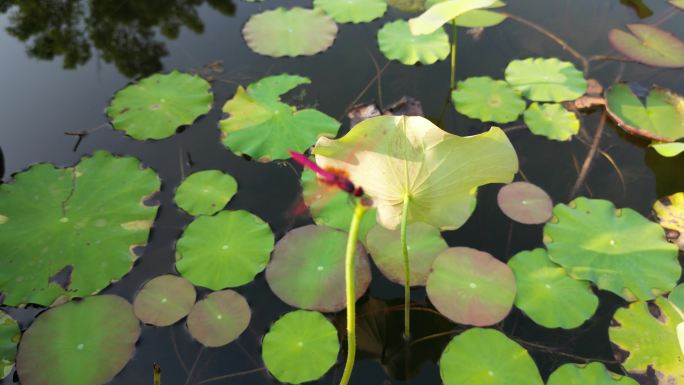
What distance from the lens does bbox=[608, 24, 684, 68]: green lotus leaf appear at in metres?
3.57

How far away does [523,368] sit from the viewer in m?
2.09

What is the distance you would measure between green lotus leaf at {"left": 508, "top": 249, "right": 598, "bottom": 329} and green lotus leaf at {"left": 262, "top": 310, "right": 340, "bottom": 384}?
88cm

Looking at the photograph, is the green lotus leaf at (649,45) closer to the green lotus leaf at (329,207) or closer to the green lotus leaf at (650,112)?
the green lotus leaf at (650,112)

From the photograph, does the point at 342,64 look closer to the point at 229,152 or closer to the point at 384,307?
the point at 229,152

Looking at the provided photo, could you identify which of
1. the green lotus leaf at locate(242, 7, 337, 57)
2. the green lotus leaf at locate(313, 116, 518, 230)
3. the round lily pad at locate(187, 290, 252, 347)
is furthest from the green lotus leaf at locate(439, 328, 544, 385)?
the green lotus leaf at locate(242, 7, 337, 57)

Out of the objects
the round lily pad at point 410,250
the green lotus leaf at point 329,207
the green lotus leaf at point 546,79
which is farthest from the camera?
the green lotus leaf at point 546,79

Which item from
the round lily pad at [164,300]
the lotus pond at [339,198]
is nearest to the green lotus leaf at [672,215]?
the lotus pond at [339,198]

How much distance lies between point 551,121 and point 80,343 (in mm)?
2776

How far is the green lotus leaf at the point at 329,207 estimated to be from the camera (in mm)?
2613

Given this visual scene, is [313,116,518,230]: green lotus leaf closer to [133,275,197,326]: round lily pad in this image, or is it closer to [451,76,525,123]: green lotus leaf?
[133,275,197,326]: round lily pad

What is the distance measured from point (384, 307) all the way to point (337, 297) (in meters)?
0.24

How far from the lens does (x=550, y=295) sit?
2.34 meters

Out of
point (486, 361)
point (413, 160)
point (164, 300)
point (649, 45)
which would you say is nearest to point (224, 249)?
point (164, 300)

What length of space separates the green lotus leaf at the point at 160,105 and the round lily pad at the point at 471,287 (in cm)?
173
